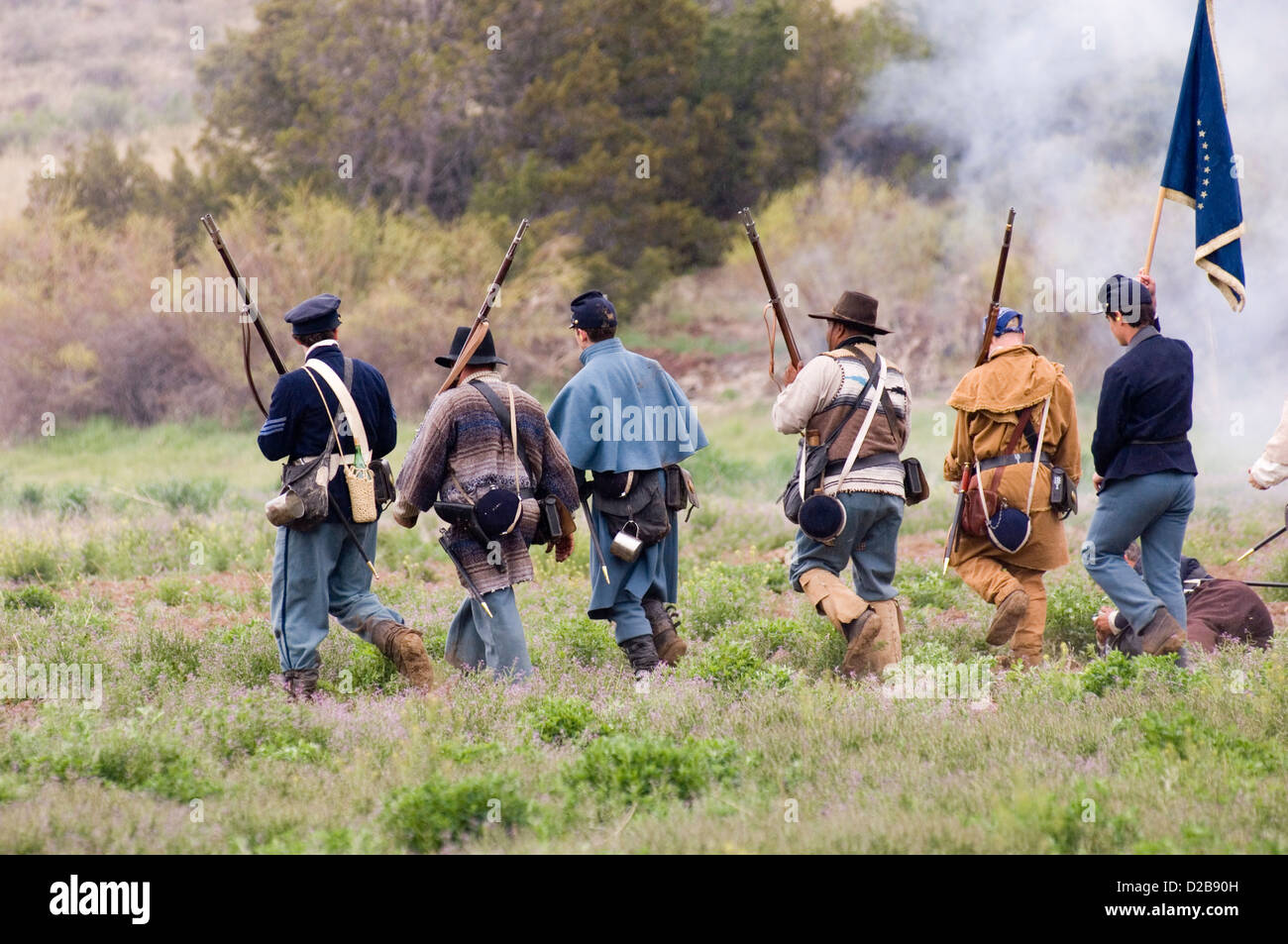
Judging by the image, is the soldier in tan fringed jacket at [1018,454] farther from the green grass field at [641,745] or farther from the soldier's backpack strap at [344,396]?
the soldier's backpack strap at [344,396]

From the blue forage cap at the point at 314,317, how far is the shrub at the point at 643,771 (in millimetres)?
2762

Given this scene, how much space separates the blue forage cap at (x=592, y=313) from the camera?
7.50 metres

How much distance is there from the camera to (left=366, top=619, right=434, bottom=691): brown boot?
22.1ft

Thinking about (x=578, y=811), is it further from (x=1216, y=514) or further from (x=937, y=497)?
(x=937, y=497)

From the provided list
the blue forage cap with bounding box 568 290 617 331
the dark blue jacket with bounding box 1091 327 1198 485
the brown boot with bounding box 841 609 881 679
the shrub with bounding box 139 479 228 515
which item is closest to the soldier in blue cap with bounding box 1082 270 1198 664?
the dark blue jacket with bounding box 1091 327 1198 485

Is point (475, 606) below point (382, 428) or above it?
below

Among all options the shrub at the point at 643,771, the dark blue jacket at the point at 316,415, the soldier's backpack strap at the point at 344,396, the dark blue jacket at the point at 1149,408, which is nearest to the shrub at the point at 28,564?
the dark blue jacket at the point at 316,415

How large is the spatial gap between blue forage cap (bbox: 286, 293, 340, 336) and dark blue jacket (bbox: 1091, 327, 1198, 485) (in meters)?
3.88

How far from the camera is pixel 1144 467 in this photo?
22.8 feet

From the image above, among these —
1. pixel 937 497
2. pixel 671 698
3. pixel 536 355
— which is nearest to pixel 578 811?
pixel 671 698

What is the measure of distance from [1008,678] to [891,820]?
7.74 feet

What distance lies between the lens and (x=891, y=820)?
15.4ft

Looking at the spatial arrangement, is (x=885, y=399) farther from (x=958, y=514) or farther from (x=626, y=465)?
(x=626, y=465)

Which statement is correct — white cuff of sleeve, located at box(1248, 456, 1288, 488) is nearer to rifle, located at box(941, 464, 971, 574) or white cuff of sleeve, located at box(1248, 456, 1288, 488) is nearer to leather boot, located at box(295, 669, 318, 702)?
rifle, located at box(941, 464, 971, 574)
